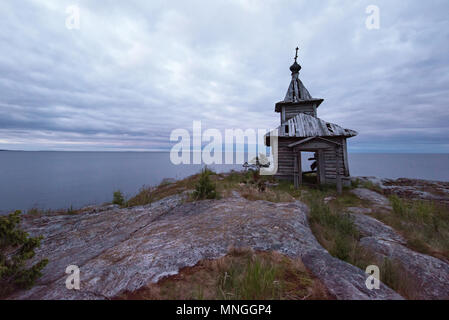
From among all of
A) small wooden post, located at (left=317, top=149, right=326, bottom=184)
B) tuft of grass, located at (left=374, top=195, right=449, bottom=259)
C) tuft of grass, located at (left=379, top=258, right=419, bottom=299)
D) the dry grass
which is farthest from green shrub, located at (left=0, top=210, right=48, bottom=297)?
small wooden post, located at (left=317, top=149, right=326, bottom=184)

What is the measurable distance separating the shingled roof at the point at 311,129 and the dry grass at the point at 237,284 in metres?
11.6

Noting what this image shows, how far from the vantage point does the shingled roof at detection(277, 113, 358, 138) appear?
11969 mm

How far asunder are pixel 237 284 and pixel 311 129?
44.1 ft

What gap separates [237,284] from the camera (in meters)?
1.92

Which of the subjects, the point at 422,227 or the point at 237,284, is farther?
the point at 422,227

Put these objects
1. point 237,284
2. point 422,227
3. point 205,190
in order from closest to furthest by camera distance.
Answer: point 237,284 → point 422,227 → point 205,190

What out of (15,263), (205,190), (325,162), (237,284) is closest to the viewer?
(237,284)

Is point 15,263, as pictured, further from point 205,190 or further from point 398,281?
point 398,281

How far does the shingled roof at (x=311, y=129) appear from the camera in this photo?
1197 cm

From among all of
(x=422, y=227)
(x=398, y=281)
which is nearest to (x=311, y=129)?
(x=422, y=227)

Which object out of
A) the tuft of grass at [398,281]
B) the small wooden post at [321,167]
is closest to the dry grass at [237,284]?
the tuft of grass at [398,281]

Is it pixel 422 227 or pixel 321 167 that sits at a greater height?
pixel 321 167
